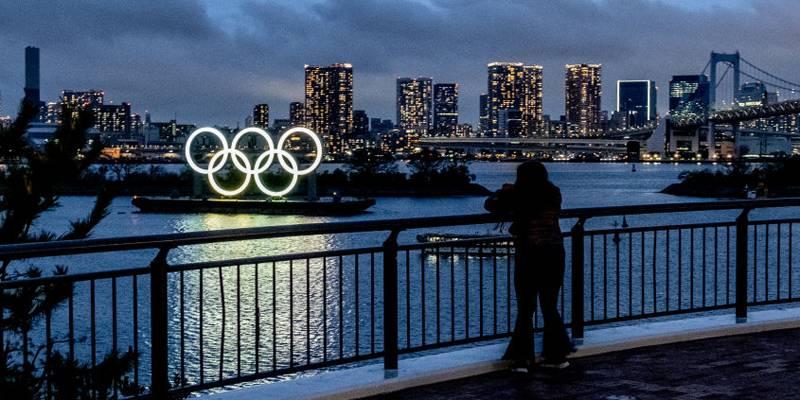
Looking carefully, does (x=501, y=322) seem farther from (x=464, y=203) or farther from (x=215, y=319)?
(x=464, y=203)

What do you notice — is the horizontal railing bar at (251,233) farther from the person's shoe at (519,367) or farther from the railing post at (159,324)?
the person's shoe at (519,367)

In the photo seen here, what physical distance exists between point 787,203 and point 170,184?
126 m

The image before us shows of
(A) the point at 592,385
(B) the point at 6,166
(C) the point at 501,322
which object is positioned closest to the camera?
(A) the point at 592,385

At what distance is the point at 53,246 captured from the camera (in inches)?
217

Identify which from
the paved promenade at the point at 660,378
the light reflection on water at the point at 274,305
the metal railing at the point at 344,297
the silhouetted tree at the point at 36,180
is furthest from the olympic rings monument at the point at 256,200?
the paved promenade at the point at 660,378

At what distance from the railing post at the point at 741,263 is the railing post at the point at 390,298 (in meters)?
3.52

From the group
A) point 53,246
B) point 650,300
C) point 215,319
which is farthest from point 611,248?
point 53,246

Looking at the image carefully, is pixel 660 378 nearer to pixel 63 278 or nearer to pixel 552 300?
pixel 552 300

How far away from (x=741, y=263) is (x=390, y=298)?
3.74 meters

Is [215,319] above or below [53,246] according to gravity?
below

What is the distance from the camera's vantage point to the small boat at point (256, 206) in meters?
89.0

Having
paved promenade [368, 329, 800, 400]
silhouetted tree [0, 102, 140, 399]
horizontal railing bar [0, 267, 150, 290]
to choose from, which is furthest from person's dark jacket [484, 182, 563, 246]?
silhouetted tree [0, 102, 140, 399]

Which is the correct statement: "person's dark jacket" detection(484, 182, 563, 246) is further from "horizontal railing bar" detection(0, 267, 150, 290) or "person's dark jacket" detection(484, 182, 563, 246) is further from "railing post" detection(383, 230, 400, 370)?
"horizontal railing bar" detection(0, 267, 150, 290)

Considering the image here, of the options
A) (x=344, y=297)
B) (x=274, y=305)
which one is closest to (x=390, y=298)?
(x=274, y=305)
